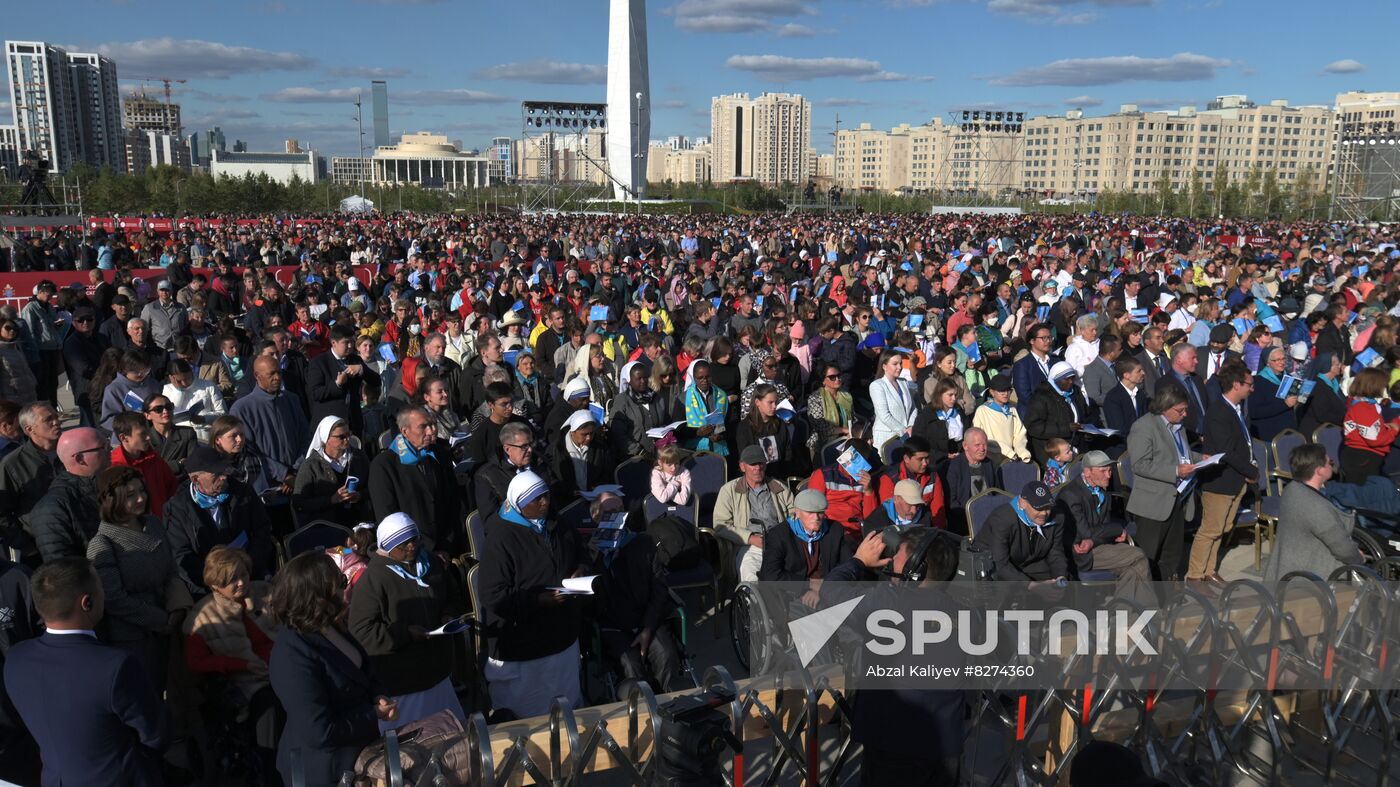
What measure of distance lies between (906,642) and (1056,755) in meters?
1.22

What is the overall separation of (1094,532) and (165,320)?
9659 millimetres

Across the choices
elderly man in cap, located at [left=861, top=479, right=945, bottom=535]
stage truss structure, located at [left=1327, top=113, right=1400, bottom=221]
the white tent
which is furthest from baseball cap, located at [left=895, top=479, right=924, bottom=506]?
the white tent

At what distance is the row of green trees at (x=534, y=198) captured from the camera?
56.8m

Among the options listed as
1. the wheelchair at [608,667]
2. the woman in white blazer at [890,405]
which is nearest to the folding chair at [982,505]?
the woman in white blazer at [890,405]

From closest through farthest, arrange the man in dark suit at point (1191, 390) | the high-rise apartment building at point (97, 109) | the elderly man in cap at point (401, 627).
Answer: the elderly man in cap at point (401, 627)
the man in dark suit at point (1191, 390)
the high-rise apartment building at point (97, 109)

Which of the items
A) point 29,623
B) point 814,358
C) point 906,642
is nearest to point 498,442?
point 29,623

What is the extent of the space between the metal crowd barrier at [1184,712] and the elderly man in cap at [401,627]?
677 mm

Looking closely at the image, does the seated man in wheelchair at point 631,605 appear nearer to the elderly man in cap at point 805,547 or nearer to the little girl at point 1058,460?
the elderly man in cap at point 805,547

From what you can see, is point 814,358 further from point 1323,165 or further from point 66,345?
point 1323,165

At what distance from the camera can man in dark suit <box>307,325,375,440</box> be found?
310 inches

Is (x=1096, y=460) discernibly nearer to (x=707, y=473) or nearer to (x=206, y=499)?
(x=707, y=473)

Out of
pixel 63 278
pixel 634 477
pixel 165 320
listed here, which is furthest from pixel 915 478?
pixel 63 278

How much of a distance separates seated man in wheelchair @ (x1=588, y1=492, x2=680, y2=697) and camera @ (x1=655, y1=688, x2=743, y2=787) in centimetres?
182

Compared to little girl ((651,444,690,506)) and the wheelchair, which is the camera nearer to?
the wheelchair
